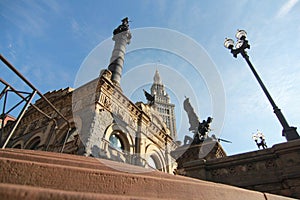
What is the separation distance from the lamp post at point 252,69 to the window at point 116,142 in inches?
316

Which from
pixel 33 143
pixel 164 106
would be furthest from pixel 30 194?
pixel 164 106

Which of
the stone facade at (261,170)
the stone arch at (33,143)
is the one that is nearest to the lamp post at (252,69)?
the stone facade at (261,170)

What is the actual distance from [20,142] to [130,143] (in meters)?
7.98

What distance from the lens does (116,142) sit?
1137 cm

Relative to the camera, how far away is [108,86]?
1131 cm

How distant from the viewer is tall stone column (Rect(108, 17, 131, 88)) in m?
17.1

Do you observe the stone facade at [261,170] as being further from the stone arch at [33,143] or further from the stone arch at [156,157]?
the stone arch at [33,143]

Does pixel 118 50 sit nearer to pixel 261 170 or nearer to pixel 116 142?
pixel 116 142

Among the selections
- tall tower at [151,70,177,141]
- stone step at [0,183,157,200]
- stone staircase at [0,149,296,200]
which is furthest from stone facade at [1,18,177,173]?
tall tower at [151,70,177,141]

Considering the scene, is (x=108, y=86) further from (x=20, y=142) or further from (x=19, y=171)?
(x=19, y=171)

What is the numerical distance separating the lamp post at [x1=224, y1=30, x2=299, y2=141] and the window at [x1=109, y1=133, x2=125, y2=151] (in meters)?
8.04

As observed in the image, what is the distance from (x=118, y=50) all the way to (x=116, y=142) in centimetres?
1149

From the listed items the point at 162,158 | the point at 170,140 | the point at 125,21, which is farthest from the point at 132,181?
the point at 125,21

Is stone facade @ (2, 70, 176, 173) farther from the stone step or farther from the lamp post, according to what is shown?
the stone step
